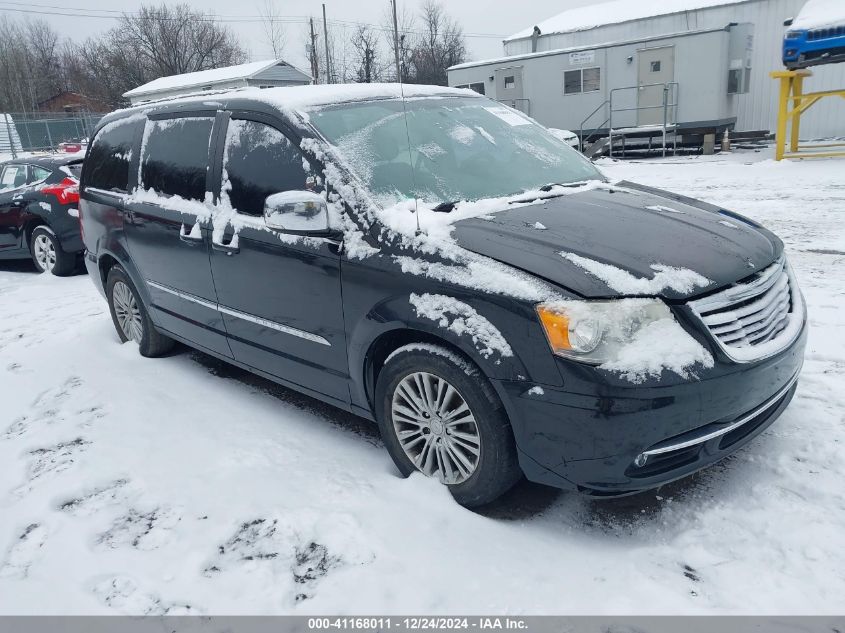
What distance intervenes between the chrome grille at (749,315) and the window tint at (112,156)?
158 inches

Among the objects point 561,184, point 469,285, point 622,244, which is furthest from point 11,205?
point 622,244

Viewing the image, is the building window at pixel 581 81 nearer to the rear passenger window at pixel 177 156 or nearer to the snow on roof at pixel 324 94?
the snow on roof at pixel 324 94

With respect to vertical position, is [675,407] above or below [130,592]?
above

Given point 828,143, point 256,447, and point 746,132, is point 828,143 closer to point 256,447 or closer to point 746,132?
point 746,132

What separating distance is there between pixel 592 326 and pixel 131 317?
13.3 feet

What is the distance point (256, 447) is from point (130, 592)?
3.70 ft

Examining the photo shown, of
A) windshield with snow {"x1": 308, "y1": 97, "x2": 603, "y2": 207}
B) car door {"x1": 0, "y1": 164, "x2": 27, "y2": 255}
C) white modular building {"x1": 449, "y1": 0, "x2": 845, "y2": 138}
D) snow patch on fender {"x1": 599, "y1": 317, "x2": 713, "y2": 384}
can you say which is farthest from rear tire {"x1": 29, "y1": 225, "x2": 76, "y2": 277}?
white modular building {"x1": 449, "y1": 0, "x2": 845, "y2": 138}

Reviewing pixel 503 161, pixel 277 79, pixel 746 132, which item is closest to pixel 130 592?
pixel 503 161

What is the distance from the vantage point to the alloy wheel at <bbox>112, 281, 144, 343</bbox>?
516cm

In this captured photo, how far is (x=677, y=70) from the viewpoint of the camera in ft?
62.2

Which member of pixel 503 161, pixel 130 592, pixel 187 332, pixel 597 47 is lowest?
pixel 130 592

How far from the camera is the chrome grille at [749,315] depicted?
252 cm

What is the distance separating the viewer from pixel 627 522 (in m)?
2.81

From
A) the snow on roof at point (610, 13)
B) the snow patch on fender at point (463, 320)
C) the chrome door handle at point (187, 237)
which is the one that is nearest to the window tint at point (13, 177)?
the chrome door handle at point (187, 237)
